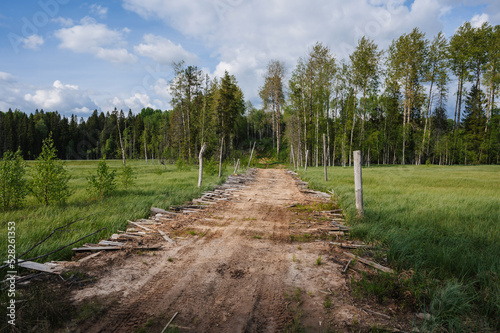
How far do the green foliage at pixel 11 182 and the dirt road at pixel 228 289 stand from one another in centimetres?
530

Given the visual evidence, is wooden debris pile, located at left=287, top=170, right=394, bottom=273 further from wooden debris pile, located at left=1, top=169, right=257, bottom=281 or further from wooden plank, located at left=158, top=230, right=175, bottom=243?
wooden debris pile, located at left=1, top=169, right=257, bottom=281

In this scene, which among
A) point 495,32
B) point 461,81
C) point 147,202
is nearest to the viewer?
point 147,202

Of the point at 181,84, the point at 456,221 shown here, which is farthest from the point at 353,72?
the point at 456,221

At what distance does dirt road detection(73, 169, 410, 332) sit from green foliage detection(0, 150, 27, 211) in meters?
5.30

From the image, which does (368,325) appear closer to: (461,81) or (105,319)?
(105,319)

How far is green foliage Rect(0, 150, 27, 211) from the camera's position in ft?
22.1

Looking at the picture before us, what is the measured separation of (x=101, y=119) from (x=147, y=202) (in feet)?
324

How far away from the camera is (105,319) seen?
2572mm

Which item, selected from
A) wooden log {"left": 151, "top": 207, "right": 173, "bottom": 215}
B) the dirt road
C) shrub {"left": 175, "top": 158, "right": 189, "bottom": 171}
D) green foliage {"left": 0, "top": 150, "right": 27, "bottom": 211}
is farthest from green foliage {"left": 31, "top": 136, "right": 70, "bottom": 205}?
shrub {"left": 175, "top": 158, "right": 189, "bottom": 171}

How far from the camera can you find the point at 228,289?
10.4ft

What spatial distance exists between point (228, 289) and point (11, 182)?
7.86 meters

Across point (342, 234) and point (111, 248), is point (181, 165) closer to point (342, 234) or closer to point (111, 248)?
point (111, 248)

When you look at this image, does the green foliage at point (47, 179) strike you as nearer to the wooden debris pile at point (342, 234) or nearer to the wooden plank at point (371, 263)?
the wooden debris pile at point (342, 234)

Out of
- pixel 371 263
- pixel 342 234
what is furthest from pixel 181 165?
pixel 371 263
